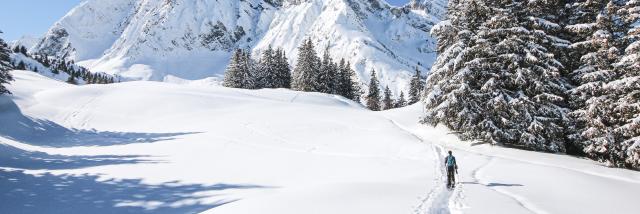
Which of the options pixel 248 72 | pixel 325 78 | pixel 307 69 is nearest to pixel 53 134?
pixel 307 69

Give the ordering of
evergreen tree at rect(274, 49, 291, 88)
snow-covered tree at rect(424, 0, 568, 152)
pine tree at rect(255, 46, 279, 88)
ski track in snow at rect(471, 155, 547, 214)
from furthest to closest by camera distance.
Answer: evergreen tree at rect(274, 49, 291, 88) → pine tree at rect(255, 46, 279, 88) → snow-covered tree at rect(424, 0, 568, 152) → ski track in snow at rect(471, 155, 547, 214)

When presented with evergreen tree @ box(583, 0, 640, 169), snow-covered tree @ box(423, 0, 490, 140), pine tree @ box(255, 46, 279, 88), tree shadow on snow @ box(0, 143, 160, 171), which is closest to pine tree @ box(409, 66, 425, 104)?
pine tree @ box(255, 46, 279, 88)

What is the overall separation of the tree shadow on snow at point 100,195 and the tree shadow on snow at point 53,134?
12.4m

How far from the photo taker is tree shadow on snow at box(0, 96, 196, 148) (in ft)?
110

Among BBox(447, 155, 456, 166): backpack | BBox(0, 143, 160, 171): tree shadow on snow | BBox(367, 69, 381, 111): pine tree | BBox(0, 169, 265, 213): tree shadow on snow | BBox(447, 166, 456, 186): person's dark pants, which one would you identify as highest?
BBox(367, 69, 381, 111): pine tree

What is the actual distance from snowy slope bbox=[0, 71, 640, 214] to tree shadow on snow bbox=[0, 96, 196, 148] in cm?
14

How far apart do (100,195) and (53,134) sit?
22.1m

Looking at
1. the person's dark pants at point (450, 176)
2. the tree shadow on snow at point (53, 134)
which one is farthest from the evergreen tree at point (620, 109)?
the tree shadow on snow at point (53, 134)

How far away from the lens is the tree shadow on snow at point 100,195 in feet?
55.2

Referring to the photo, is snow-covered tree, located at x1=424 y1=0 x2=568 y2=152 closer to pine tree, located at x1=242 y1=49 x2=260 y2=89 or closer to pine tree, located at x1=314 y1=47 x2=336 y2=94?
pine tree, located at x1=314 y1=47 x2=336 y2=94

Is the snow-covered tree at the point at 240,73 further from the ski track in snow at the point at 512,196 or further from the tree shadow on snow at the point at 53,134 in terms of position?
the ski track in snow at the point at 512,196

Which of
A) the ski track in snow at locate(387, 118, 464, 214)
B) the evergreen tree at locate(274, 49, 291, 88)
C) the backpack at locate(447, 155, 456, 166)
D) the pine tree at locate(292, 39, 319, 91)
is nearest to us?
the ski track in snow at locate(387, 118, 464, 214)

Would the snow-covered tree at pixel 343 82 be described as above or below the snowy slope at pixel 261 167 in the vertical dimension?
above

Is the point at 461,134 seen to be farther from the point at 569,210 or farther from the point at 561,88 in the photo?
the point at 569,210
